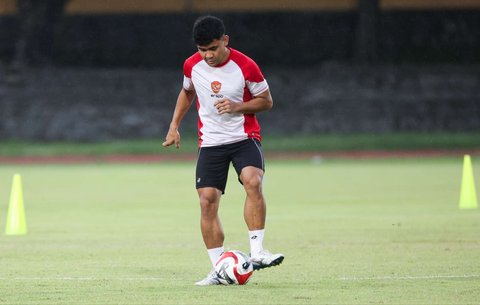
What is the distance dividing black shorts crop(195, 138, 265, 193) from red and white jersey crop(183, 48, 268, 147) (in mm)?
61

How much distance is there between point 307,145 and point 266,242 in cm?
2442

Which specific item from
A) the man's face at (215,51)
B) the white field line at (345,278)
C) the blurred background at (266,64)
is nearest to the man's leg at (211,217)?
the white field line at (345,278)

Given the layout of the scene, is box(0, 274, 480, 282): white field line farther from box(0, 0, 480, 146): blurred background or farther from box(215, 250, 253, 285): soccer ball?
box(0, 0, 480, 146): blurred background

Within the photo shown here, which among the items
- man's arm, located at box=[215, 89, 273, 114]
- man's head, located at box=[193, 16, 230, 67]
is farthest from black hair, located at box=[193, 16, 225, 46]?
man's arm, located at box=[215, 89, 273, 114]

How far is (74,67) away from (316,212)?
1056 inches

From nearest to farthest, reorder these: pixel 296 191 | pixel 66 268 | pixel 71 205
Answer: pixel 66 268
pixel 71 205
pixel 296 191

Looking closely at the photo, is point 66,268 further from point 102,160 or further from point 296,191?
point 102,160

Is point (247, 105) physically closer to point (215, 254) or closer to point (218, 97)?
point (218, 97)

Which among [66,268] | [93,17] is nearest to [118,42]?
[93,17]

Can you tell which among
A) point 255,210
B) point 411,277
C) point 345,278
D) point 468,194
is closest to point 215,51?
point 255,210

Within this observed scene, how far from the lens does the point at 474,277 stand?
1086 cm

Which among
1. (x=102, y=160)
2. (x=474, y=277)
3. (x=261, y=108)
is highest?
(x=261, y=108)

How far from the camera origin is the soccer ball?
412 inches

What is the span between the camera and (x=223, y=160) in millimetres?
10953
